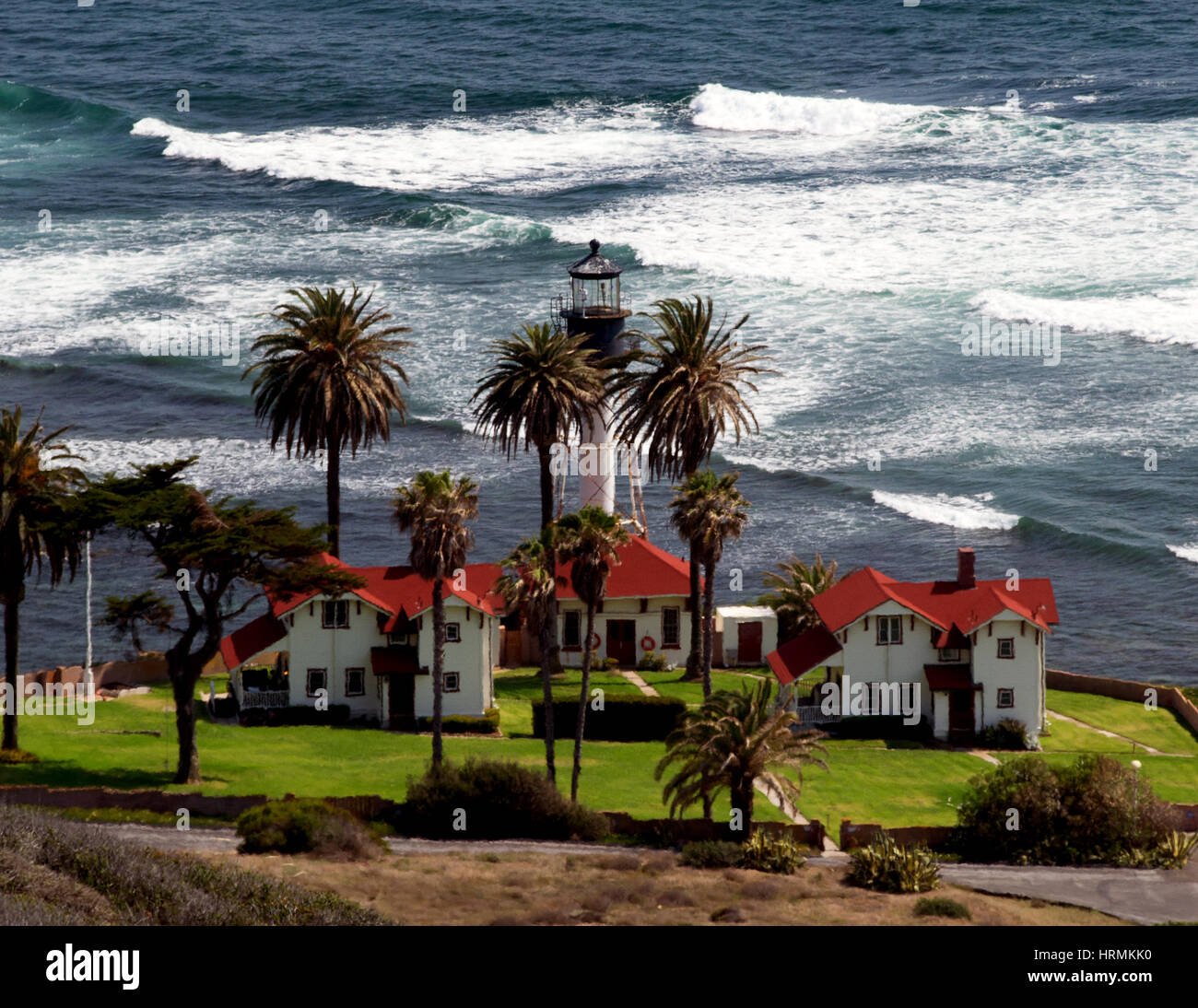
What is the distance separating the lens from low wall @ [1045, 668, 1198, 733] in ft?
231

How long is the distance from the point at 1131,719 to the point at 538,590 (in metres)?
26.9

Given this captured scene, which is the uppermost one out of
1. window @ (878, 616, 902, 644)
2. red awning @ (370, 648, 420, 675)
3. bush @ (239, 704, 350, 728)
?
window @ (878, 616, 902, 644)

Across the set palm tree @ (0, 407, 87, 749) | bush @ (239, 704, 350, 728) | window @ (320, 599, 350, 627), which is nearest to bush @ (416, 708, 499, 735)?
bush @ (239, 704, 350, 728)

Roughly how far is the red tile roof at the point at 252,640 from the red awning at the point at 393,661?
3.48 m

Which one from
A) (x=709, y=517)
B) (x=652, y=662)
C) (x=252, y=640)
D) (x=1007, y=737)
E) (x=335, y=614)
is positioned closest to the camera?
(x=709, y=517)

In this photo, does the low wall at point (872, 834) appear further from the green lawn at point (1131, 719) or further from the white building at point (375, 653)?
the white building at point (375, 653)

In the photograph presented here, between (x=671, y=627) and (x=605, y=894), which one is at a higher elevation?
(x=671, y=627)

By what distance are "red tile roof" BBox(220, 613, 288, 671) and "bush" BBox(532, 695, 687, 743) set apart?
34.0ft

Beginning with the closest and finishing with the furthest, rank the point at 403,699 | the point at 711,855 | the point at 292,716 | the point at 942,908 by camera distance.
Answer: the point at 942,908 → the point at 711,855 → the point at 292,716 → the point at 403,699

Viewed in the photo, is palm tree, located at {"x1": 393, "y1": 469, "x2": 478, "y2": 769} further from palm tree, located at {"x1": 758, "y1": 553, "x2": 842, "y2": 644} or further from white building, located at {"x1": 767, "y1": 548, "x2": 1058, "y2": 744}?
palm tree, located at {"x1": 758, "y1": 553, "x2": 842, "y2": 644}

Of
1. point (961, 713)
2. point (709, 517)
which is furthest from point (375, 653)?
point (961, 713)

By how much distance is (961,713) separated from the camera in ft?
224

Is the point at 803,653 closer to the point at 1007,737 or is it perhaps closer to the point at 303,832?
the point at 1007,737
